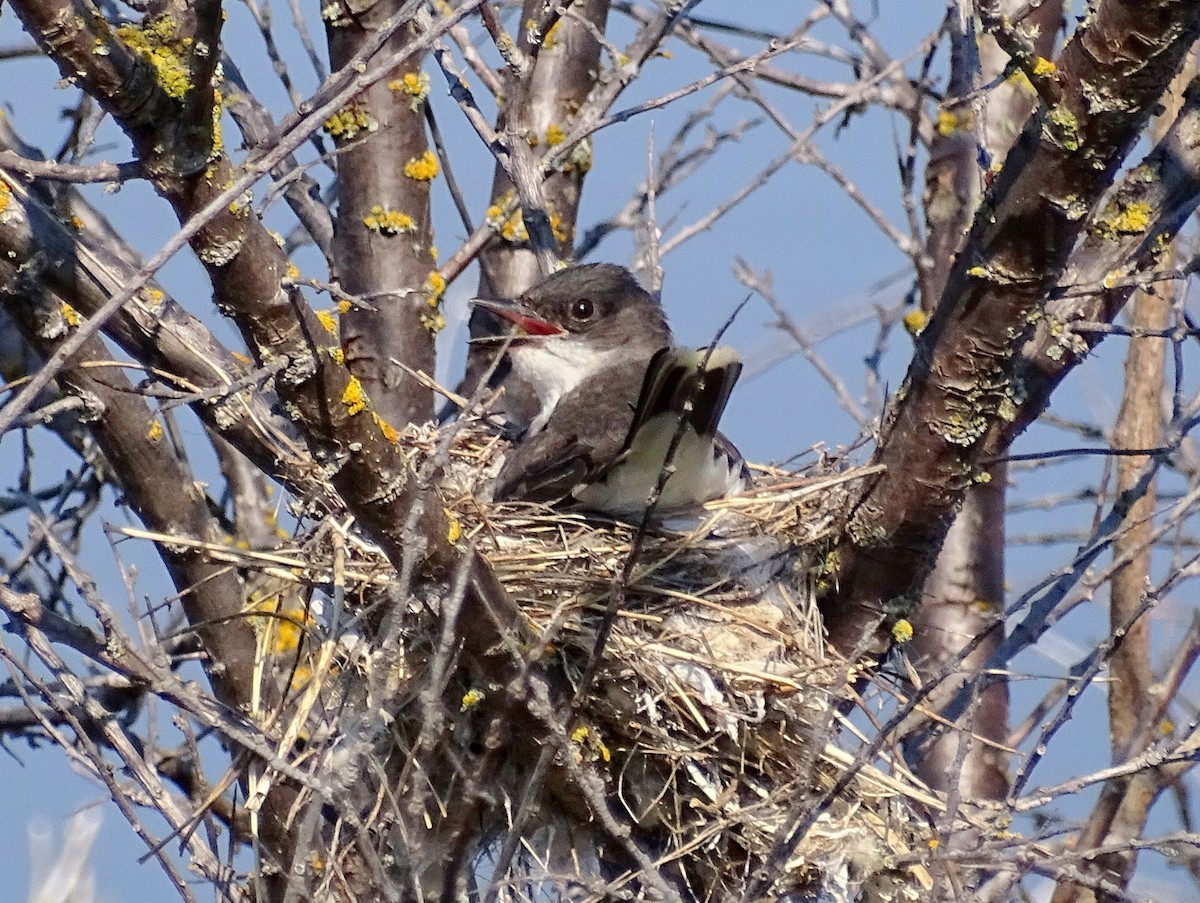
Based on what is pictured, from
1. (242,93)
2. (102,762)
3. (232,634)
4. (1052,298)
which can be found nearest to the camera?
(1052,298)

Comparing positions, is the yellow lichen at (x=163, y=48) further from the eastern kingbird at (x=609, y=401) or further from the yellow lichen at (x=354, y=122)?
the yellow lichen at (x=354, y=122)

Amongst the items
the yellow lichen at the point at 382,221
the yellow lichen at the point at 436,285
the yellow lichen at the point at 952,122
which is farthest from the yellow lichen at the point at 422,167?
the yellow lichen at the point at 952,122

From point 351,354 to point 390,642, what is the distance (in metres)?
2.51

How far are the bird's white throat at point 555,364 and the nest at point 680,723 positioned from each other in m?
1.23

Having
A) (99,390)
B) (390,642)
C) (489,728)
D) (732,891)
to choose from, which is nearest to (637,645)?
(489,728)

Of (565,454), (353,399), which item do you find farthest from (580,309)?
(353,399)

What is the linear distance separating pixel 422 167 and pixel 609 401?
1243mm

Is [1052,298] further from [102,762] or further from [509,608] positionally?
[102,762]

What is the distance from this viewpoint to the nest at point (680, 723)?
3857 millimetres

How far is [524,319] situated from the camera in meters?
5.54

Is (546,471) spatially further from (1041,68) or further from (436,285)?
(1041,68)

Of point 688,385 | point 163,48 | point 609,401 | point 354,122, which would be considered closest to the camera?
point 163,48

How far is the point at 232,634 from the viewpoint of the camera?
4.56m

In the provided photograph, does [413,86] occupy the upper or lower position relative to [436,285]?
upper
